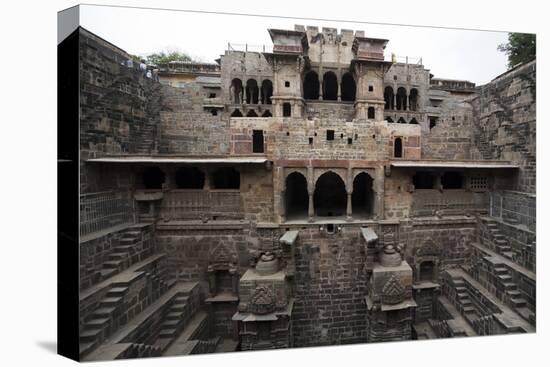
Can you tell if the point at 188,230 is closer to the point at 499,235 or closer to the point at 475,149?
the point at 499,235

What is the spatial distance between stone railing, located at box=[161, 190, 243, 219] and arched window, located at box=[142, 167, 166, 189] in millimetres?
872

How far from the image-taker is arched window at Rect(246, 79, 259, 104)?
32.0 ft

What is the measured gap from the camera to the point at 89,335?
3770 millimetres

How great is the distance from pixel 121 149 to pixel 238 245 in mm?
3772

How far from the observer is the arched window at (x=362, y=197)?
712 cm

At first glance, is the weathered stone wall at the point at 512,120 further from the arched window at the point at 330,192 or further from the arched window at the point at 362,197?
the arched window at the point at 330,192

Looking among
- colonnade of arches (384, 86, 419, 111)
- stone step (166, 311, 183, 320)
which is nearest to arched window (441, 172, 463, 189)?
colonnade of arches (384, 86, 419, 111)

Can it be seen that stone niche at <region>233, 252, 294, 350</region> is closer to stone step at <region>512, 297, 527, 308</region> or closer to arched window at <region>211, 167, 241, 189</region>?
arched window at <region>211, 167, 241, 189</region>

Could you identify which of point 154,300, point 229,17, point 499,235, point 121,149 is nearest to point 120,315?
point 154,300

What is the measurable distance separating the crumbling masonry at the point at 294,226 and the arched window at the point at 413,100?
280cm

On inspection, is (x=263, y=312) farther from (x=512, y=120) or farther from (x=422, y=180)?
(x=512, y=120)

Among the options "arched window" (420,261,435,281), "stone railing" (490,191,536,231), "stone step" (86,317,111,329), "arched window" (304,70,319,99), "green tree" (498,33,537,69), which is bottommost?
"arched window" (420,261,435,281)

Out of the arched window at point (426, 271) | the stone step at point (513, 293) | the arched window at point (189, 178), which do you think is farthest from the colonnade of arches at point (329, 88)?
the stone step at point (513, 293)

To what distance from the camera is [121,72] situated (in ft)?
18.4
